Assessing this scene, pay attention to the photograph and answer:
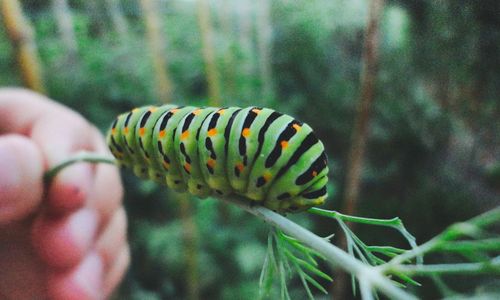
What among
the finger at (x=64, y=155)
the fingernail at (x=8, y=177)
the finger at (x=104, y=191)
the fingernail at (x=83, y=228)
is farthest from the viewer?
the finger at (x=104, y=191)

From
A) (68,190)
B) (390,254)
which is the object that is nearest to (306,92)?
(68,190)

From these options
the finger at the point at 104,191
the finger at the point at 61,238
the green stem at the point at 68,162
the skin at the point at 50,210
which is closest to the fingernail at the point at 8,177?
the skin at the point at 50,210

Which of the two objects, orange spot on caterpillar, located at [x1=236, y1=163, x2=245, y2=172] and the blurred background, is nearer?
orange spot on caterpillar, located at [x1=236, y1=163, x2=245, y2=172]

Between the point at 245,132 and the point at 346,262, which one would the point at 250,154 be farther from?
the point at 346,262

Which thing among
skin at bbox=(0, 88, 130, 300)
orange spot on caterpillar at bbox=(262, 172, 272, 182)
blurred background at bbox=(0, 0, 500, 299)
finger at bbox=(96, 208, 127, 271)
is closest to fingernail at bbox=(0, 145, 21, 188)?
skin at bbox=(0, 88, 130, 300)

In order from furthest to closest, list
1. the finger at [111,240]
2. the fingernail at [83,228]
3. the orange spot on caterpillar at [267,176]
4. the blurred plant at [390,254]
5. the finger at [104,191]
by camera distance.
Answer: the finger at [111,240], the finger at [104,191], the fingernail at [83,228], the orange spot on caterpillar at [267,176], the blurred plant at [390,254]

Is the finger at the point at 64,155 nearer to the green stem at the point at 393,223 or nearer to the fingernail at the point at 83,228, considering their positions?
the fingernail at the point at 83,228

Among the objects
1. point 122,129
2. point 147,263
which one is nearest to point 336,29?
point 147,263

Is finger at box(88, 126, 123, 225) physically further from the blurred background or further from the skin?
the blurred background

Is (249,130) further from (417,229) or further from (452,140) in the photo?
(452,140)
